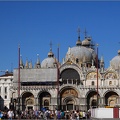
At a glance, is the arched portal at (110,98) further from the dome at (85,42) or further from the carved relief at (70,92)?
the dome at (85,42)

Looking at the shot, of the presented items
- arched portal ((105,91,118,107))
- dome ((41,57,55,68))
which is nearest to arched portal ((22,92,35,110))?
arched portal ((105,91,118,107))

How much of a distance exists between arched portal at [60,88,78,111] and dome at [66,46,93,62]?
443 inches

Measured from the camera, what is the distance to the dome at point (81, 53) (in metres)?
100

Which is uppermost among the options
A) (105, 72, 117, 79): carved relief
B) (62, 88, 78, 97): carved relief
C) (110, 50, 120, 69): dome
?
(110, 50, 120, 69): dome

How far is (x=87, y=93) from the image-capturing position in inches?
3428

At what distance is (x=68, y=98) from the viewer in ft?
293

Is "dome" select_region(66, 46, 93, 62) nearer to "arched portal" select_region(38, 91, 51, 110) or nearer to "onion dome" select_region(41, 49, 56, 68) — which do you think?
"onion dome" select_region(41, 49, 56, 68)

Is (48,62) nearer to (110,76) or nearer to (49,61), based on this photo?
(49,61)

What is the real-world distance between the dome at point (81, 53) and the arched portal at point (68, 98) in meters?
11.3

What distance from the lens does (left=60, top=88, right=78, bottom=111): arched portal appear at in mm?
88938

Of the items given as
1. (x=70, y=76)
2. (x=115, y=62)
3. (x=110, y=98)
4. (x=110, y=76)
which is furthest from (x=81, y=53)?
(x=110, y=98)

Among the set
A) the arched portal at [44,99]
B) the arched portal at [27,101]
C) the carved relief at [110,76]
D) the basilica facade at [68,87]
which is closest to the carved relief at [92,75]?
the basilica facade at [68,87]

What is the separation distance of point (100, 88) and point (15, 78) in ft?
56.7

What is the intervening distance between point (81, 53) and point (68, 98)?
15.4 m
